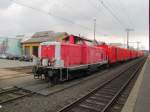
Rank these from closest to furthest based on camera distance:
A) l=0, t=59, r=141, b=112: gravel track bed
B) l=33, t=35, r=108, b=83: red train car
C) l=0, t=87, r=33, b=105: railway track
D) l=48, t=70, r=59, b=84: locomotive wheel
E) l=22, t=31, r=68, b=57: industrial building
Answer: l=0, t=59, r=141, b=112: gravel track bed < l=0, t=87, r=33, b=105: railway track < l=48, t=70, r=59, b=84: locomotive wheel < l=33, t=35, r=108, b=83: red train car < l=22, t=31, r=68, b=57: industrial building

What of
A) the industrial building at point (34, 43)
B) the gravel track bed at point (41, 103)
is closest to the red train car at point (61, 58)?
the gravel track bed at point (41, 103)

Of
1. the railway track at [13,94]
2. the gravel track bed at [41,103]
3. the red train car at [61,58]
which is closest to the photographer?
the gravel track bed at [41,103]

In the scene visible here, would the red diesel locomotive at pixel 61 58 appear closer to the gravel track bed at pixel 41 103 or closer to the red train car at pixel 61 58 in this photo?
the red train car at pixel 61 58

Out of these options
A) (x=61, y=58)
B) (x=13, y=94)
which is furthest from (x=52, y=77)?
(x=13, y=94)

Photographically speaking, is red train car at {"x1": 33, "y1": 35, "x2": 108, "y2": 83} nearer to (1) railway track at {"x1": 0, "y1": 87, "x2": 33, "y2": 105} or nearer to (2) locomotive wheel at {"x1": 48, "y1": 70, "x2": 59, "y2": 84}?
(2) locomotive wheel at {"x1": 48, "y1": 70, "x2": 59, "y2": 84}

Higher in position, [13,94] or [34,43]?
[34,43]

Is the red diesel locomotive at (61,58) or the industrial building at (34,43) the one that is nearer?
the red diesel locomotive at (61,58)

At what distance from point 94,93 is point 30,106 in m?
4.21

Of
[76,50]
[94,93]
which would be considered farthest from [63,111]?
[76,50]

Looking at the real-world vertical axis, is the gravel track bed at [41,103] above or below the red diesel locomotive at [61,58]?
below

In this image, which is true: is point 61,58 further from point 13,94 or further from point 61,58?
point 13,94

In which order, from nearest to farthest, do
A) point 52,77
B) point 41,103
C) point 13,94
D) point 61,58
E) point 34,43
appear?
point 41,103
point 13,94
point 61,58
point 52,77
point 34,43

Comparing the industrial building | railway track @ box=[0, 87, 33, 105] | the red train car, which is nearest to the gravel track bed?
railway track @ box=[0, 87, 33, 105]

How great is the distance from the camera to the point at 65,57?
47.1ft
